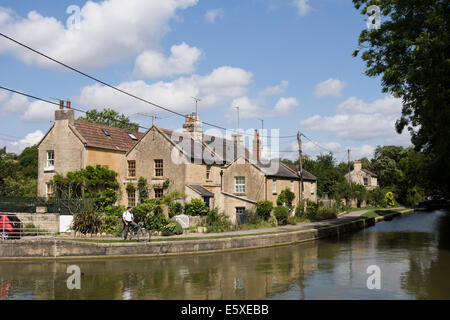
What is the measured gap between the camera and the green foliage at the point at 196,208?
28.0 meters

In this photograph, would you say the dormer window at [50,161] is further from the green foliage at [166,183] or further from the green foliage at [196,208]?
the green foliage at [196,208]

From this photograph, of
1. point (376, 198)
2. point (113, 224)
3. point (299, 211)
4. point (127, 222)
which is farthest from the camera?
point (376, 198)

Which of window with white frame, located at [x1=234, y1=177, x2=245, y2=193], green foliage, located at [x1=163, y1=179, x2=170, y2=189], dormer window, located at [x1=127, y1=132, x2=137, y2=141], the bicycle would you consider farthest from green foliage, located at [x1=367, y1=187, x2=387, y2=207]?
the bicycle

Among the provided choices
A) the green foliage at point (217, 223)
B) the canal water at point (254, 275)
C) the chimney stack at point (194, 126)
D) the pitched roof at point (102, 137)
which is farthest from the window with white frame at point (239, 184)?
the canal water at point (254, 275)

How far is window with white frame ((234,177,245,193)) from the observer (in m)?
33.7

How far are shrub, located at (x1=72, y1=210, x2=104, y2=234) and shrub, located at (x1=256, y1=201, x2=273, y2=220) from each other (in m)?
12.2

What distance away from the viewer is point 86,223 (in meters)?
Result: 23.3

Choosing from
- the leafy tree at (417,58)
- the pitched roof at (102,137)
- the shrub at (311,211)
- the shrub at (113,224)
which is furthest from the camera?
the shrub at (311,211)

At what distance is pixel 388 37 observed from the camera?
20.6m

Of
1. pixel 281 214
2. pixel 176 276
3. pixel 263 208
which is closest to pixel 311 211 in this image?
pixel 281 214

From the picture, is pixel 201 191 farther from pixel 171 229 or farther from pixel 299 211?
pixel 299 211

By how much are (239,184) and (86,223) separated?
1428 centimetres
